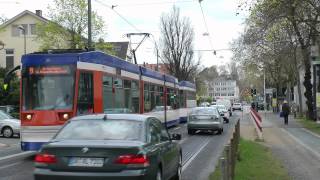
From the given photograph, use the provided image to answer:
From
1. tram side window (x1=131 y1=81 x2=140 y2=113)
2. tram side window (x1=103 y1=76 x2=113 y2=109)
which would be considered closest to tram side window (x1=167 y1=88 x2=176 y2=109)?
tram side window (x1=131 y1=81 x2=140 y2=113)

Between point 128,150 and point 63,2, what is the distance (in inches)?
1920

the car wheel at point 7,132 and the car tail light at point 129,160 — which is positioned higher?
the car tail light at point 129,160

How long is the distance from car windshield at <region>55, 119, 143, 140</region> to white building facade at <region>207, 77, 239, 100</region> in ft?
498

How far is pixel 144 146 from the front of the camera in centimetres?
914

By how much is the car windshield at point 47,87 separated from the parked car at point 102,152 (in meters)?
7.33

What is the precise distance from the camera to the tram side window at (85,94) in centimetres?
1744

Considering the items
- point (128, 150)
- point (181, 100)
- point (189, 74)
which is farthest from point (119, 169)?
point (189, 74)

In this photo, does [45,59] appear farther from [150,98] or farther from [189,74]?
[189,74]

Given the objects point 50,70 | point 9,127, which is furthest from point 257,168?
point 9,127

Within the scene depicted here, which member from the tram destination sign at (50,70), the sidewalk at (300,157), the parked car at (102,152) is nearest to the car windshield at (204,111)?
the sidewalk at (300,157)

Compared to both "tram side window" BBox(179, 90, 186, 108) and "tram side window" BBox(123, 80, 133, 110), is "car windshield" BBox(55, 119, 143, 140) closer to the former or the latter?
"tram side window" BBox(123, 80, 133, 110)

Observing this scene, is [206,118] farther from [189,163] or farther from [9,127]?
[189,163]

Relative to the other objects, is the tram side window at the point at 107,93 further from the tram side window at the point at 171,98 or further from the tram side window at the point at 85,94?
the tram side window at the point at 171,98

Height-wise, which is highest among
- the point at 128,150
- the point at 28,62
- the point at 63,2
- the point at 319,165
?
the point at 63,2
